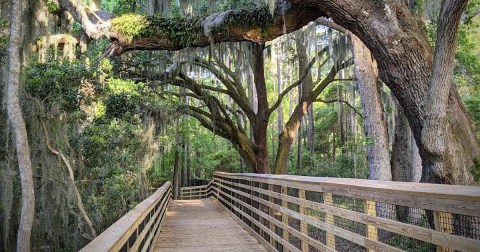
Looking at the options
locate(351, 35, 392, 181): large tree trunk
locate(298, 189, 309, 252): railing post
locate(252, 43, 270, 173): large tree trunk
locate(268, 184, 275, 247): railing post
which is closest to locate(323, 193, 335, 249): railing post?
locate(298, 189, 309, 252): railing post

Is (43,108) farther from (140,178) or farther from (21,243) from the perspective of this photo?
(140,178)

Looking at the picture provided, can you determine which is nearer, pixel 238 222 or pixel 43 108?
pixel 43 108

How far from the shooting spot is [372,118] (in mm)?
8461

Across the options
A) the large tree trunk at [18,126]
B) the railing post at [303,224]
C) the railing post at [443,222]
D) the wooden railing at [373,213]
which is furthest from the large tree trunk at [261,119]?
the railing post at [443,222]

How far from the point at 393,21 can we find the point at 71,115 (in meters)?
6.34

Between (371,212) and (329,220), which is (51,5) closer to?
(329,220)

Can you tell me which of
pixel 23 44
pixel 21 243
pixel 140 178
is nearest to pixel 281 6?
pixel 23 44

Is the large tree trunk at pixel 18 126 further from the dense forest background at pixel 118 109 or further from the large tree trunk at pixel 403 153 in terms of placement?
the large tree trunk at pixel 403 153

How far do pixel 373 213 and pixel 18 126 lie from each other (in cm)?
554

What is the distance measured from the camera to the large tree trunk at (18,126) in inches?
244

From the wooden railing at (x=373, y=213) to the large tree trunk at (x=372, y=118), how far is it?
337 cm

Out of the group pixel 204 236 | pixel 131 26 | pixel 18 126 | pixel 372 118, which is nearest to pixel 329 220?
pixel 204 236

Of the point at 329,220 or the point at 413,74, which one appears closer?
the point at 329,220

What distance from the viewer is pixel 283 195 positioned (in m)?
4.78
